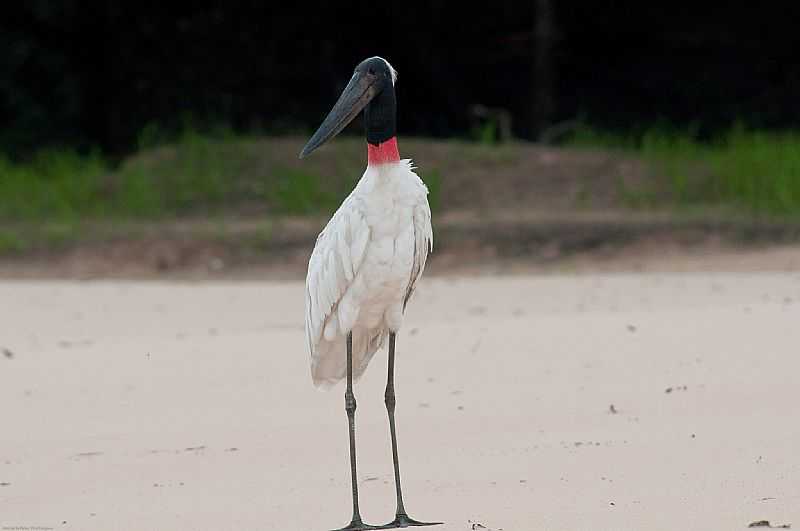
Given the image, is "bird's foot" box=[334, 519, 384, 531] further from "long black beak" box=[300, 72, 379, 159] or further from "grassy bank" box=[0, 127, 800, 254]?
"grassy bank" box=[0, 127, 800, 254]

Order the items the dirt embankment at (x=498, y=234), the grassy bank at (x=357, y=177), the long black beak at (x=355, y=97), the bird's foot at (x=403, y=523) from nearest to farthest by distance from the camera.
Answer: the bird's foot at (x=403, y=523) < the long black beak at (x=355, y=97) < the dirt embankment at (x=498, y=234) < the grassy bank at (x=357, y=177)

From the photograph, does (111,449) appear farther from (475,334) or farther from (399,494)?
(475,334)

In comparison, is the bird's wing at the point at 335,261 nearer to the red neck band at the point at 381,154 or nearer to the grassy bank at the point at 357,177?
the red neck band at the point at 381,154

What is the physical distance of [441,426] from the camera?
5.08m

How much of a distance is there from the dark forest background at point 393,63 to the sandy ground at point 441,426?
7.52 m

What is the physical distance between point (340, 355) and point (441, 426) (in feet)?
2.52

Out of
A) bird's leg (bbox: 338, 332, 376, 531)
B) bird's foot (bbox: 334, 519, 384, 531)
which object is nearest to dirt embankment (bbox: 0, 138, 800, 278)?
Answer: bird's leg (bbox: 338, 332, 376, 531)

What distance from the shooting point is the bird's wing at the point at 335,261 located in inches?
159

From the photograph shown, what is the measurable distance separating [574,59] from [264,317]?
25.6 feet

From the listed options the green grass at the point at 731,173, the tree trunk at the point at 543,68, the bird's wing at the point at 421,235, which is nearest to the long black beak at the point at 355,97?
the bird's wing at the point at 421,235

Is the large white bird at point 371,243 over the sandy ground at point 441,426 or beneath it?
over

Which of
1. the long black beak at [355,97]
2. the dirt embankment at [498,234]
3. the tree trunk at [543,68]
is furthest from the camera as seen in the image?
the tree trunk at [543,68]

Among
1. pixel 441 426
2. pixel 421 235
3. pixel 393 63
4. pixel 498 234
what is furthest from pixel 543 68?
pixel 421 235

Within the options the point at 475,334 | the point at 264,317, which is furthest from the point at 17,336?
the point at 475,334
